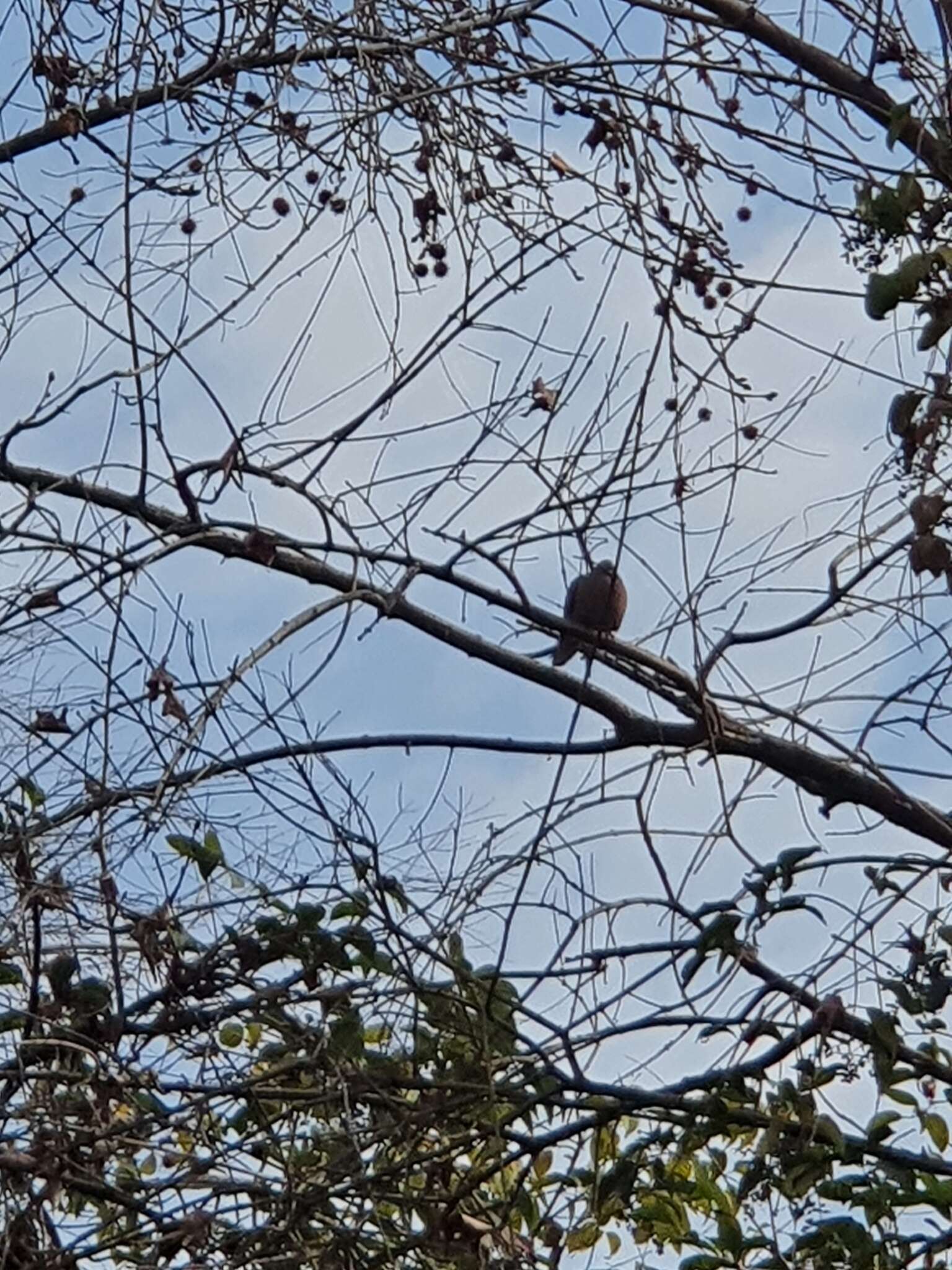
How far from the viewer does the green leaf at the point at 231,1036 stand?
369 cm

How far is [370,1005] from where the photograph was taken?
3600 millimetres

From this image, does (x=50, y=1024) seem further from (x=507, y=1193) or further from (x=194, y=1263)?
(x=507, y=1193)

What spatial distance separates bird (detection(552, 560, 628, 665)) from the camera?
12.0ft

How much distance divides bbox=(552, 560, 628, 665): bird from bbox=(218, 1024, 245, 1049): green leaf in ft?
2.81

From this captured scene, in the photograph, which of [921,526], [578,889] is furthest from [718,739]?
[921,526]

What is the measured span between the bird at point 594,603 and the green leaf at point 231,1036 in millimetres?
857

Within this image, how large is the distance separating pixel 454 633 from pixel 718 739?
50cm

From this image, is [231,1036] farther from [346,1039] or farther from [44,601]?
[44,601]

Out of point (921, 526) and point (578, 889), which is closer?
point (921, 526)

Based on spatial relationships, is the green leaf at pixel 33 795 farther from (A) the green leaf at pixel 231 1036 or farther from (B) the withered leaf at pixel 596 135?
(B) the withered leaf at pixel 596 135

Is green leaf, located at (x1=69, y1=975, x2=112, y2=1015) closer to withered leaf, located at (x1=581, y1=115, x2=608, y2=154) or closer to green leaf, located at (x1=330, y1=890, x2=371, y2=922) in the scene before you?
green leaf, located at (x1=330, y1=890, x2=371, y2=922)

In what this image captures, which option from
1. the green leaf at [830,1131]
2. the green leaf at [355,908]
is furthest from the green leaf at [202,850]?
the green leaf at [830,1131]

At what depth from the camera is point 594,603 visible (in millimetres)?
3637

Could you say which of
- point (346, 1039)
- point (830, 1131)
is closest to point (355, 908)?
point (346, 1039)
